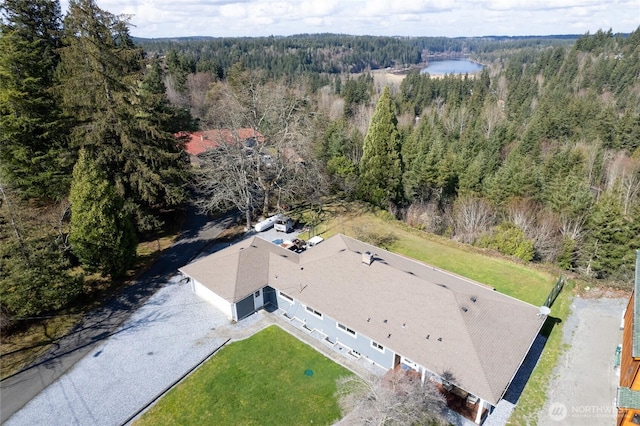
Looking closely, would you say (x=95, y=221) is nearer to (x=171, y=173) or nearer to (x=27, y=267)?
(x=27, y=267)

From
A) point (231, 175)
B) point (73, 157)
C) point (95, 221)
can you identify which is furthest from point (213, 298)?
point (73, 157)

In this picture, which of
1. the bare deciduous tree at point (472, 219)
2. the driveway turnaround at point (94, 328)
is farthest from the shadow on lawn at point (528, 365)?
the driveway turnaround at point (94, 328)

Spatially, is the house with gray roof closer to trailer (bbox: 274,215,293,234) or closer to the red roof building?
trailer (bbox: 274,215,293,234)

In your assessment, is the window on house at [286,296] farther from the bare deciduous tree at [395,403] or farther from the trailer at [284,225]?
the trailer at [284,225]

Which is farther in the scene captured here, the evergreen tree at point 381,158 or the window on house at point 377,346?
the evergreen tree at point 381,158

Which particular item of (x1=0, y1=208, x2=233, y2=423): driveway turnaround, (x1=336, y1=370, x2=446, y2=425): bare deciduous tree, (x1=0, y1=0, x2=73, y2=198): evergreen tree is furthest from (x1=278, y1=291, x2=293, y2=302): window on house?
(x1=0, y1=0, x2=73, y2=198): evergreen tree

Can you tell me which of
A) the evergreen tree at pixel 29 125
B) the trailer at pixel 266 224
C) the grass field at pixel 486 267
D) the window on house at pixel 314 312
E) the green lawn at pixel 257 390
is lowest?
the grass field at pixel 486 267
